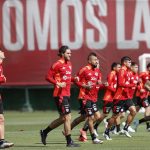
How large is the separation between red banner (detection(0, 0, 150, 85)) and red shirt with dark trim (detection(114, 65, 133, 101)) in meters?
13.6

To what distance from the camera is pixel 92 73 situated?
1953cm

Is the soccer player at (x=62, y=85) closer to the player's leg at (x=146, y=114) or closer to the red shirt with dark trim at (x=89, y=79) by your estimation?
the red shirt with dark trim at (x=89, y=79)

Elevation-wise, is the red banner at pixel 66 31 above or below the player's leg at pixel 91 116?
above

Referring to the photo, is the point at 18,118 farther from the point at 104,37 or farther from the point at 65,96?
the point at 65,96

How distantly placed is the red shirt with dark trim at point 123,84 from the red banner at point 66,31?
13626 millimetres

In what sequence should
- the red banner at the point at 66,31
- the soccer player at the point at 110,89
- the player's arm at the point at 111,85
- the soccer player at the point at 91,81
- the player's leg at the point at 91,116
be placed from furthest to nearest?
the red banner at the point at 66,31 → the player's arm at the point at 111,85 → the soccer player at the point at 110,89 → the soccer player at the point at 91,81 → the player's leg at the point at 91,116

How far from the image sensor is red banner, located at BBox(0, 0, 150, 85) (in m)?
34.7

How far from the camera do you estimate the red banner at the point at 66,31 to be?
34656mm

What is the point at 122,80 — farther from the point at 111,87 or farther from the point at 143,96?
the point at 143,96

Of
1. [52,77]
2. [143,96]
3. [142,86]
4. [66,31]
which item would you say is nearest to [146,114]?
[143,96]

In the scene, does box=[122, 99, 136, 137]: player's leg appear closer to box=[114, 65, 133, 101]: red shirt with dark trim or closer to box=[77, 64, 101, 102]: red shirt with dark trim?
box=[114, 65, 133, 101]: red shirt with dark trim

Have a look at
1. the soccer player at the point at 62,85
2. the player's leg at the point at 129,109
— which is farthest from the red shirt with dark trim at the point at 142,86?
the soccer player at the point at 62,85

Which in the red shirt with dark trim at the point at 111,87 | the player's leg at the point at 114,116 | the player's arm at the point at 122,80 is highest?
the player's arm at the point at 122,80

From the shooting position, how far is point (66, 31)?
34781 mm
